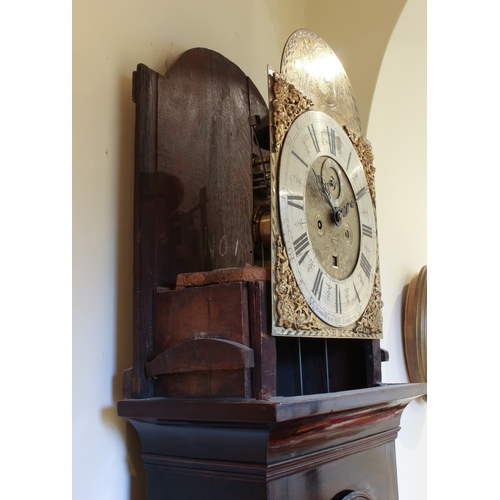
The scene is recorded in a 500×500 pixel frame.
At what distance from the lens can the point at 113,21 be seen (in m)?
1.12

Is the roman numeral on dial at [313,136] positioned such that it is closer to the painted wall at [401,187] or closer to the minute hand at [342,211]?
the minute hand at [342,211]

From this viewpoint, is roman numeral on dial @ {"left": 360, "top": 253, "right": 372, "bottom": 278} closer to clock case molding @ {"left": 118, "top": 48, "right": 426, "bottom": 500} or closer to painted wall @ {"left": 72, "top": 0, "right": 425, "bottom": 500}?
clock case molding @ {"left": 118, "top": 48, "right": 426, "bottom": 500}

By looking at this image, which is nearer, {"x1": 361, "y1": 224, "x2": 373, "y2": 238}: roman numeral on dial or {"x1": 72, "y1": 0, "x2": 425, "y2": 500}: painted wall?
{"x1": 72, "y1": 0, "x2": 425, "y2": 500}: painted wall

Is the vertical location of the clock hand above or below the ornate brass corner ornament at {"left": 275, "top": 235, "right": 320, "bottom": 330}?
above

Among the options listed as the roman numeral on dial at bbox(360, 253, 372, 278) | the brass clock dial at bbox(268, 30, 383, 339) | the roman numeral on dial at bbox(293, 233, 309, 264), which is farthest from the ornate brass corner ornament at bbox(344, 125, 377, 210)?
the roman numeral on dial at bbox(293, 233, 309, 264)

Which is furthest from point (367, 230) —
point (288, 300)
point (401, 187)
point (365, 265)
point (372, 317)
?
point (401, 187)

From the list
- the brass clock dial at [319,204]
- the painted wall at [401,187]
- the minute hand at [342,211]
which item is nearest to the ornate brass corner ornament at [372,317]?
the brass clock dial at [319,204]

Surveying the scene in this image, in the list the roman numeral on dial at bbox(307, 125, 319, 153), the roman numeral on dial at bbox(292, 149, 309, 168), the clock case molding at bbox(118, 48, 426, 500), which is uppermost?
the roman numeral on dial at bbox(307, 125, 319, 153)

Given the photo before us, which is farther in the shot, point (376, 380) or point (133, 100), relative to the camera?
point (376, 380)

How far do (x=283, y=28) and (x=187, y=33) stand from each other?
0.58 m

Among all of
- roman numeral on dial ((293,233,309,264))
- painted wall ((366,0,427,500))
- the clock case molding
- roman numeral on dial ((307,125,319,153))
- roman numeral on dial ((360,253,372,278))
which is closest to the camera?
the clock case molding

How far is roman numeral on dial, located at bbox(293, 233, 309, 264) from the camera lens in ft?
3.31
